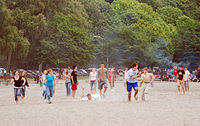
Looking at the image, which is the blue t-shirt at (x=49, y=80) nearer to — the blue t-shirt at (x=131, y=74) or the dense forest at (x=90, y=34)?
the blue t-shirt at (x=131, y=74)

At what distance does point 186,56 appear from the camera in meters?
78.7

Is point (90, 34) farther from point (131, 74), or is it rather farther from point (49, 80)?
point (131, 74)

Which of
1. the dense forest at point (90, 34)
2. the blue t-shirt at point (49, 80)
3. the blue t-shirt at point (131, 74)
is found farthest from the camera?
the dense forest at point (90, 34)

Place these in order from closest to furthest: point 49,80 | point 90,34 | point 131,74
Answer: point 131,74 < point 49,80 < point 90,34

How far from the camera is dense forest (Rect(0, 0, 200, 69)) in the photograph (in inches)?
2424

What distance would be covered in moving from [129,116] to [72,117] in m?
1.65

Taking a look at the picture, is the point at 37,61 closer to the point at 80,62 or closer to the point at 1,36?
the point at 80,62

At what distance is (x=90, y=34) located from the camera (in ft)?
278

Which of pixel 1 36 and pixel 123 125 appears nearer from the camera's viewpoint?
pixel 123 125

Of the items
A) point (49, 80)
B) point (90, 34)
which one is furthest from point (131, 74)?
point (90, 34)

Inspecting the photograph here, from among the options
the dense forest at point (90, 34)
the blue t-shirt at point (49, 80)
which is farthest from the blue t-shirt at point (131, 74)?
the dense forest at point (90, 34)

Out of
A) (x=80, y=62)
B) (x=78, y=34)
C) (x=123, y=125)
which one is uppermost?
(x=78, y=34)

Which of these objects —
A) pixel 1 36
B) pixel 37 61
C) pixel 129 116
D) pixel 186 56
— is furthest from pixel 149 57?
pixel 129 116

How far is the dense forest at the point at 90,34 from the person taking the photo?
61.6m
